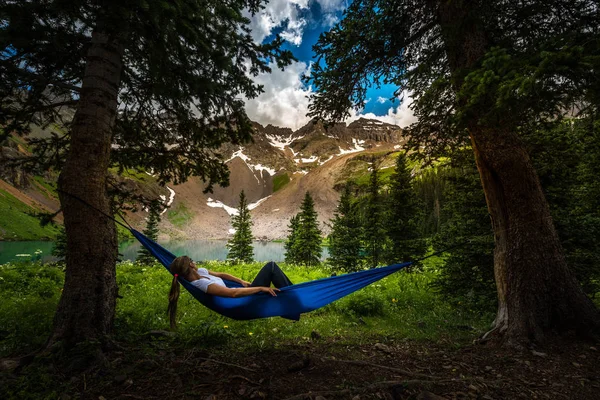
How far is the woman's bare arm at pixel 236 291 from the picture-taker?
311cm

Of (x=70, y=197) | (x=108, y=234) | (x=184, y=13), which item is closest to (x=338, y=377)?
(x=108, y=234)

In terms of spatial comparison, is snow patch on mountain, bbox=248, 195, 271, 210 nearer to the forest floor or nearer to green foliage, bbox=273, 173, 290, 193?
green foliage, bbox=273, 173, 290, 193

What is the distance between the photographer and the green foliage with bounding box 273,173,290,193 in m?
171

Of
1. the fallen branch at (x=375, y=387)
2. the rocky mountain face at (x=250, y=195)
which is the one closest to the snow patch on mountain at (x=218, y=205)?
the rocky mountain face at (x=250, y=195)

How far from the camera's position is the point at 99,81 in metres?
2.85

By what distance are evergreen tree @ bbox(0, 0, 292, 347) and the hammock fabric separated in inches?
31.9

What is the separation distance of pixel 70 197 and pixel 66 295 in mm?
942

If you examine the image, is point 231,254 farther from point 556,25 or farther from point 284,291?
point 556,25

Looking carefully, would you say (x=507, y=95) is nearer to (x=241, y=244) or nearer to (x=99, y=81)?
(x=99, y=81)

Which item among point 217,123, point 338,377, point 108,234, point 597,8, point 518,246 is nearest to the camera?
point 597,8

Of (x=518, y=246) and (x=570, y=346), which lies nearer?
(x=570, y=346)

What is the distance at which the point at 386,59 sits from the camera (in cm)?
424

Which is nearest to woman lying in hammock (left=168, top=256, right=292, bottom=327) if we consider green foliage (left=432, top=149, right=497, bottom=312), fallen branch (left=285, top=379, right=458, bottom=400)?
fallen branch (left=285, top=379, right=458, bottom=400)

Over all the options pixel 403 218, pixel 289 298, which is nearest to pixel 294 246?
pixel 403 218
